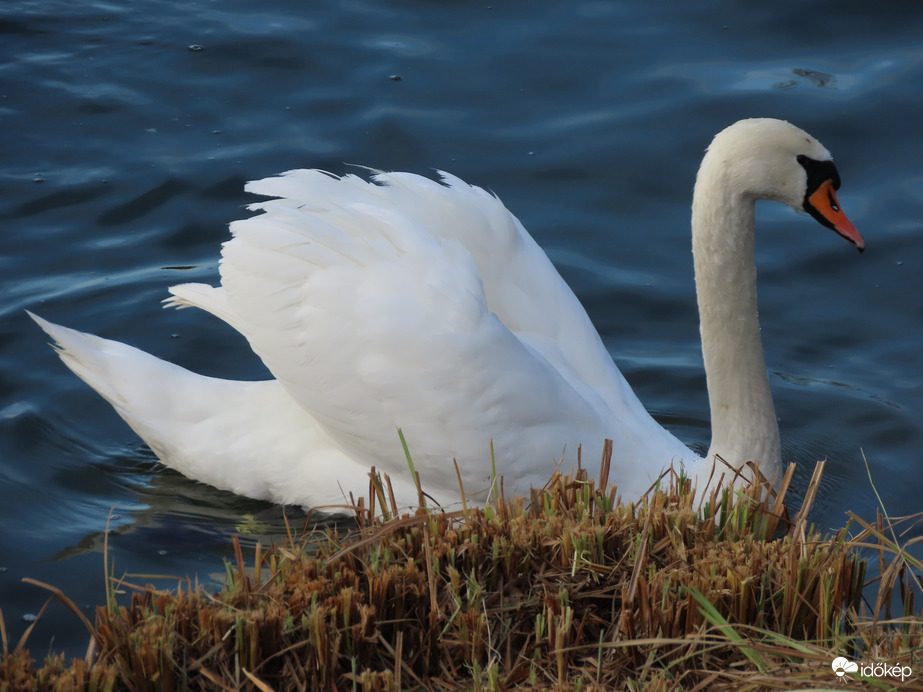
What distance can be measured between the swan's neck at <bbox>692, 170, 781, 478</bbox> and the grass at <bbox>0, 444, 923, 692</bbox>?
1309 millimetres

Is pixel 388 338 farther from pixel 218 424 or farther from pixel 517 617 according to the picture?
pixel 517 617

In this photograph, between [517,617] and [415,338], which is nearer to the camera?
[517,617]

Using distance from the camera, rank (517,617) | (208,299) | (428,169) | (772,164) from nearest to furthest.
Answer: (517,617), (772,164), (208,299), (428,169)

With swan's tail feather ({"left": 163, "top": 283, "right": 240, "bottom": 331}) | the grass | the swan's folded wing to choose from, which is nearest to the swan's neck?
the swan's folded wing

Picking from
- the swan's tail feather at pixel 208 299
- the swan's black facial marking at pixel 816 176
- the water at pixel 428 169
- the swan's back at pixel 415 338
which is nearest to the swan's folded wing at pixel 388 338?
the swan's back at pixel 415 338

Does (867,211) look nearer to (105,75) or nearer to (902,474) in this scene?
(902,474)

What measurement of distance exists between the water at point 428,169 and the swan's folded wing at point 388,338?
830mm

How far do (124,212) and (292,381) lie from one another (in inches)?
120

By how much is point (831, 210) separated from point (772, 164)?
33 centimetres

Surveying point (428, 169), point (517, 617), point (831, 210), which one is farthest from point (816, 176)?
point (428, 169)

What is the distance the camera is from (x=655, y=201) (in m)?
7.23

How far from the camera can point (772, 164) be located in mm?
4289

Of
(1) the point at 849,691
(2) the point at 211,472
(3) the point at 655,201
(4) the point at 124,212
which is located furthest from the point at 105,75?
(1) the point at 849,691

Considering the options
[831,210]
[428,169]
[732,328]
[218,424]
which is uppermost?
[831,210]
